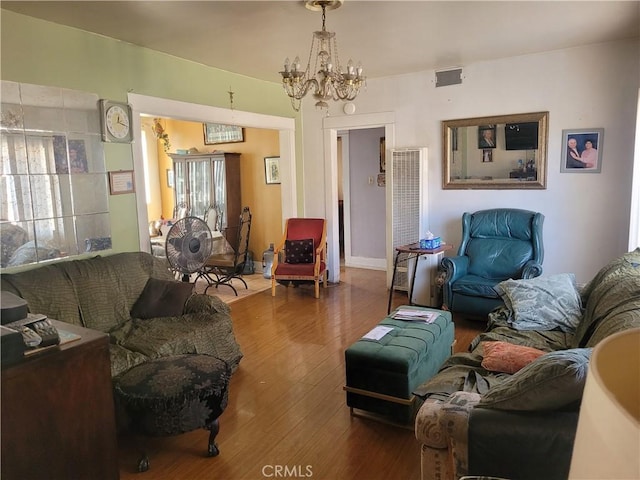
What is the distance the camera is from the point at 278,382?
329cm

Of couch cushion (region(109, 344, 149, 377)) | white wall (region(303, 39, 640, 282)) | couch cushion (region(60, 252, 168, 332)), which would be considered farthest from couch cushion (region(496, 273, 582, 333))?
couch cushion (region(60, 252, 168, 332))

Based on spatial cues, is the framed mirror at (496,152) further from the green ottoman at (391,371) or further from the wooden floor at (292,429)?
the green ottoman at (391,371)

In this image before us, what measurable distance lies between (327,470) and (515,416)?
43.3 inches

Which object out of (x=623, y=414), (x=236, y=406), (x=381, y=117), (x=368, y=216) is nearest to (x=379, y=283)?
(x=368, y=216)

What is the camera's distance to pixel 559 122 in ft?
14.7

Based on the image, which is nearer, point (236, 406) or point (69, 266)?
point (236, 406)

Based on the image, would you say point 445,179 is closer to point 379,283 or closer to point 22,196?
point 379,283

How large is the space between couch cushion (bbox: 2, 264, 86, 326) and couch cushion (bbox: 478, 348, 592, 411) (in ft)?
8.51

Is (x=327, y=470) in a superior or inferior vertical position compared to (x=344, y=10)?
inferior

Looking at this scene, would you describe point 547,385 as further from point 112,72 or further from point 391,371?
point 112,72

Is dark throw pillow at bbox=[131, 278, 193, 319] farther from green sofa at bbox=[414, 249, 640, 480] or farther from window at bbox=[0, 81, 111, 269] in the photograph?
green sofa at bbox=[414, 249, 640, 480]

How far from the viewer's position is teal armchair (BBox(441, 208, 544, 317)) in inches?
164

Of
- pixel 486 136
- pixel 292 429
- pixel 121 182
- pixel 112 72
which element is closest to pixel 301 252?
pixel 121 182

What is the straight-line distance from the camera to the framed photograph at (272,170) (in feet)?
21.7
